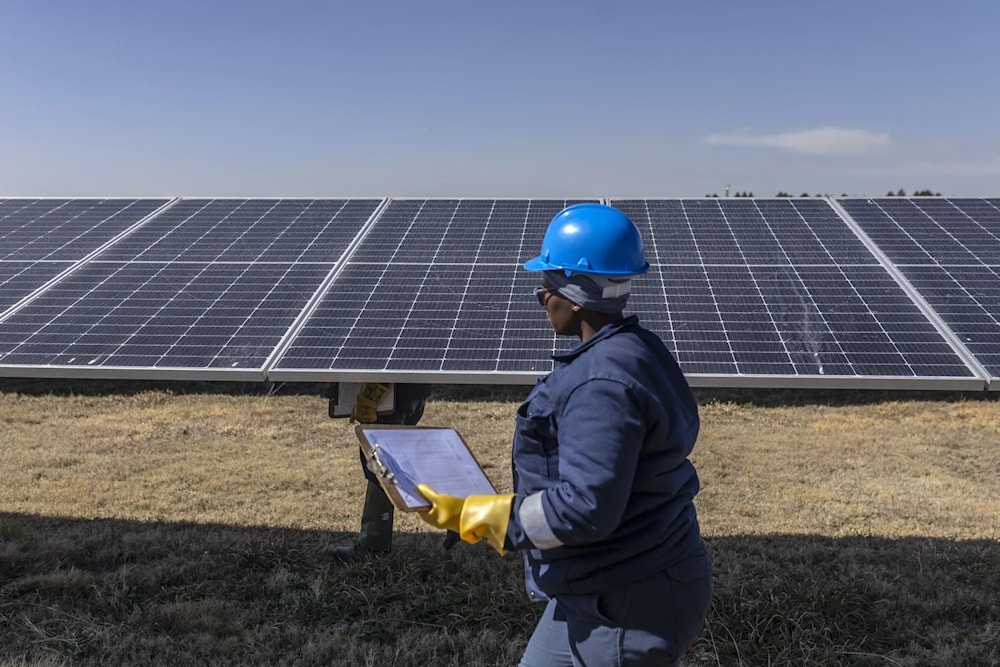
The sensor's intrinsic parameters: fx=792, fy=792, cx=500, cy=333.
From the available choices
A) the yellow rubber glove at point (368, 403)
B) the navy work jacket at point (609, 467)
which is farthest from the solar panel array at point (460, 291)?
the navy work jacket at point (609, 467)

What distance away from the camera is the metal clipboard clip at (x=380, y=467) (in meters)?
2.66

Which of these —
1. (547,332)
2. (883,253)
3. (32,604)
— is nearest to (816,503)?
(547,332)

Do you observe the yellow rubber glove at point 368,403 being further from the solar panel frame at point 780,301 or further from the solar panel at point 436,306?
the solar panel frame at point 780,301

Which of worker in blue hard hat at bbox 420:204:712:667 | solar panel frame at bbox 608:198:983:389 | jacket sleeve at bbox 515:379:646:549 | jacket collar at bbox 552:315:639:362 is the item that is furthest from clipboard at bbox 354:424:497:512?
solar panel frame at bbox 608:198:983:389

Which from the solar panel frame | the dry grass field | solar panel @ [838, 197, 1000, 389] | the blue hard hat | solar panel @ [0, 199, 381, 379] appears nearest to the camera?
the blue hard hat

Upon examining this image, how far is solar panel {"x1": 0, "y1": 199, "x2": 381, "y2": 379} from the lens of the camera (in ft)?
22.9

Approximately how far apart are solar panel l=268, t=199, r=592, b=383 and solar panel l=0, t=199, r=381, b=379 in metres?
0.43

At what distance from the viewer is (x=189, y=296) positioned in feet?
28.1

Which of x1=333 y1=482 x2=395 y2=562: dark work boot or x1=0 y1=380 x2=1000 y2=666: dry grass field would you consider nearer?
x1=0 y1=380 x2=1000 y2=666: dry grass field

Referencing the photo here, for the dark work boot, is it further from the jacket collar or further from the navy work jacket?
the jacket collar

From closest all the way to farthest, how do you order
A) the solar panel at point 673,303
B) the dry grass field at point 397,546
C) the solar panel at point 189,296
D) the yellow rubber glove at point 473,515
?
the yellow rubber glove at point 473,515
the dry grass field at point 397,546
the solar panel at point 673,303
the solar panel at point 189,296

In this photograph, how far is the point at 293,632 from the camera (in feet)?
15.7

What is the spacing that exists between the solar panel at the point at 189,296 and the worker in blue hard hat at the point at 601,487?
4.58m

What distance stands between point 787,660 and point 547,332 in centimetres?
382
